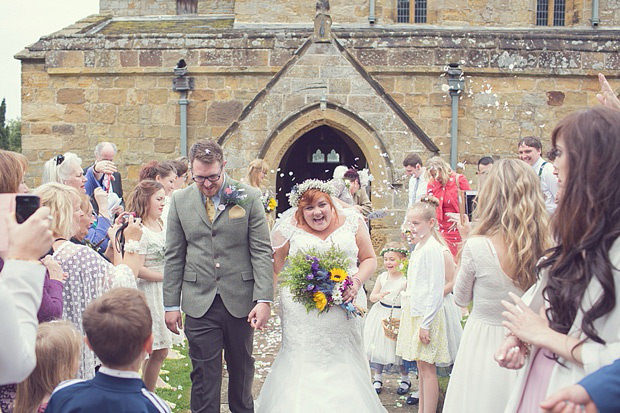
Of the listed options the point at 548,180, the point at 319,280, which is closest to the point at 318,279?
the point at 319,280

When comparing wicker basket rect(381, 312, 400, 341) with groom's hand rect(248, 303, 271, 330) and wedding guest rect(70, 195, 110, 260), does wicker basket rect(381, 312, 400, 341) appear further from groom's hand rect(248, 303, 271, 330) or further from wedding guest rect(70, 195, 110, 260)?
wedding guest rect(70, 195, 110, 260)

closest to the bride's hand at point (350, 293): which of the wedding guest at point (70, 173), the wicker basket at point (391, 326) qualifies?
Result: the wicker basket at point (391, 326)

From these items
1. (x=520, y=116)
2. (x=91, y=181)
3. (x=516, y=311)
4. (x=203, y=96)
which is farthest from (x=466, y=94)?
(x=516, y=311)

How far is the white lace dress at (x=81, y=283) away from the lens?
4.19 m

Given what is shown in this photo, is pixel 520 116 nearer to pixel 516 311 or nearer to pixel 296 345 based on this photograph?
pixel 296 345

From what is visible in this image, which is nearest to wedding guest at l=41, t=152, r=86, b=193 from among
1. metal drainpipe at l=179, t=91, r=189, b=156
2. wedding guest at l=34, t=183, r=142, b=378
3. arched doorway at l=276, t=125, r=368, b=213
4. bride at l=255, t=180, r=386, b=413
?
wedding guest at l=34, t=183, r=142, b=378

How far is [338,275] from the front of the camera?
521cm

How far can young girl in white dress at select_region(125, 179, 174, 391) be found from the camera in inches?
235

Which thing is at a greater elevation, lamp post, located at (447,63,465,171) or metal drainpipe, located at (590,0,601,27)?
metal drainpipe, located at (590,0,601,27)

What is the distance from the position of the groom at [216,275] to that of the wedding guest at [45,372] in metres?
1.80

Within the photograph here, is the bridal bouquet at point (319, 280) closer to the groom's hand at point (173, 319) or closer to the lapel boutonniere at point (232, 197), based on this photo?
the lapel boutonniere at point (232, 197)

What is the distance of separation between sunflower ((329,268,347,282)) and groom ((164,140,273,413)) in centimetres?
48

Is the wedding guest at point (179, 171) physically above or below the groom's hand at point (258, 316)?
above

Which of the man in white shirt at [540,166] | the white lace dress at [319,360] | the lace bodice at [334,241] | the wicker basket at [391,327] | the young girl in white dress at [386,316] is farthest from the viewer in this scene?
the man in white shirt at [540,166]
